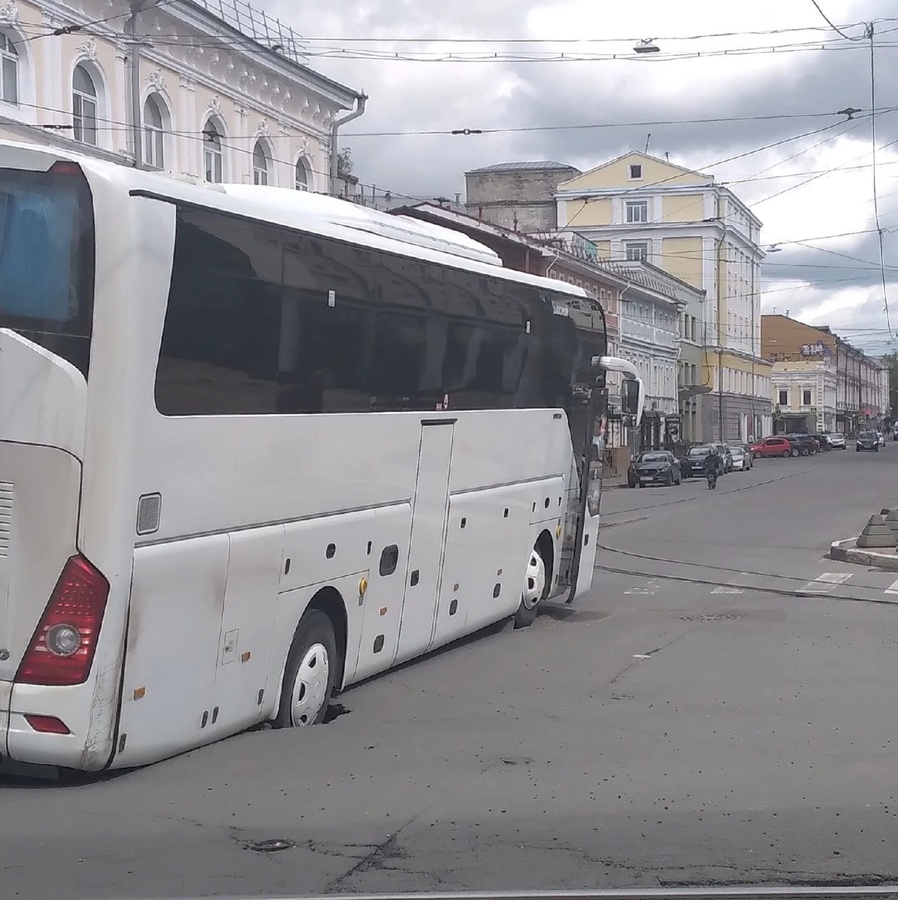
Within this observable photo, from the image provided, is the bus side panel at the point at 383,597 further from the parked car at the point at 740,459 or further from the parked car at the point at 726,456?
the parked car at the point at 740,459

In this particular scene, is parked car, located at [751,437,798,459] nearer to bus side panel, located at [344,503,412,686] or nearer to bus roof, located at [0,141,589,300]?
bus roof, located at [0,141,589,300]

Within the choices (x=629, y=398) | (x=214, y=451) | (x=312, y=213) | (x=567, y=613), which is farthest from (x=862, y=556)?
(x=214, y=451)

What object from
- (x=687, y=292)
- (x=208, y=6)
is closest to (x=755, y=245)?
(x=687, y=292)

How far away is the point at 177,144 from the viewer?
27.8 meters

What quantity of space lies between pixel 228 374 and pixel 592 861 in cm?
334

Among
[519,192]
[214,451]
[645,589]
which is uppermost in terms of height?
[519,192]

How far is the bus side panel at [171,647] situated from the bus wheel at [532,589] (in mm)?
6206

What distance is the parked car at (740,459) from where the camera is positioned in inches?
2633

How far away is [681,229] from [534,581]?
79785mm

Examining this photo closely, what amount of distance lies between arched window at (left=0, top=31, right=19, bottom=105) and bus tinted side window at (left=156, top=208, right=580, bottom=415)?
575 inches

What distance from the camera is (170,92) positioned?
90.5ft

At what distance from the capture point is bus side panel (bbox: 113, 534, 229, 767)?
6.64 meters

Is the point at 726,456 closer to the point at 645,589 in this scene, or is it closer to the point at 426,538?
the point at 645,589

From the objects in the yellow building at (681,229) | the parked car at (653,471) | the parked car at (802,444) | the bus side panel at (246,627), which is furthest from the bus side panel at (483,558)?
the parked car at (802,444)
